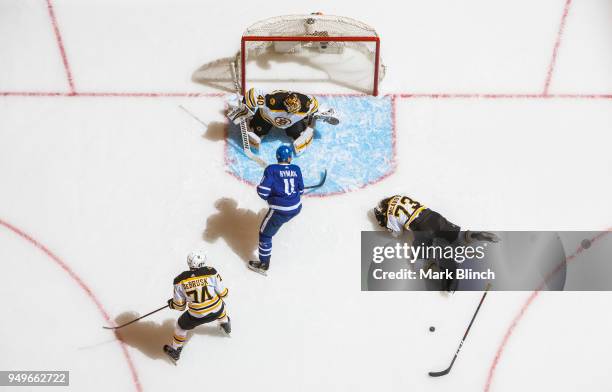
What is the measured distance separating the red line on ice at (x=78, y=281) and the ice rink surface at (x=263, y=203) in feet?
0.04

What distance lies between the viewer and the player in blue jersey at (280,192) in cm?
696

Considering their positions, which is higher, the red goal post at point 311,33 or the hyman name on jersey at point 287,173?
the red goal post at point 311,33

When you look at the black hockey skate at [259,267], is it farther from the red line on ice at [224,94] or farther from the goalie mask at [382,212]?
the red line on ice at [224,94]

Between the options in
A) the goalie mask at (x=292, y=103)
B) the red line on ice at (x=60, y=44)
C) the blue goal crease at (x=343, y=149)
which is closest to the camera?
the goalie mask at (x=292, y=103)

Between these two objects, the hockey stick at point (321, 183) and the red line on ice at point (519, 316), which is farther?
the hockey stick at point (321, 183)

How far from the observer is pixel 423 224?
7246mm

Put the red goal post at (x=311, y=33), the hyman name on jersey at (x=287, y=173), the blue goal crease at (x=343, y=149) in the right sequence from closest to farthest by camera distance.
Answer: the hyman name on jersey at (x=287, y=173) → the blue goal crease at (x=343, y=149) → the red goal post at (x=311, y=33)

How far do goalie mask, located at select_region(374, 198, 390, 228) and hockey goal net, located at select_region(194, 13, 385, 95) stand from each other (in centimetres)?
119

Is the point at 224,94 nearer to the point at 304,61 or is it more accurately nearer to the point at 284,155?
the point at 304,61

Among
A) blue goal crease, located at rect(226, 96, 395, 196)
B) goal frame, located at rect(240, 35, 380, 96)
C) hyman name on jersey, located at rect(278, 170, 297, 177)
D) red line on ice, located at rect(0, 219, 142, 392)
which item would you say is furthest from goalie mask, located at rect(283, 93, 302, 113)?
red line on ice, located at rect(0, 219, 142, 392)

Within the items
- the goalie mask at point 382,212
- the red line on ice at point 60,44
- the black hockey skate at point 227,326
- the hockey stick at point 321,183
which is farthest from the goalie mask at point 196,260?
the red line on ice at point 60,44

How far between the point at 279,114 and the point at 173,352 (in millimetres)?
1973

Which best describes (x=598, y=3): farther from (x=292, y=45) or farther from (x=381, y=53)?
(x=292, y=45)

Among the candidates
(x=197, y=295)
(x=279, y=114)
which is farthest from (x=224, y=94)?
(x=197, y=295)
